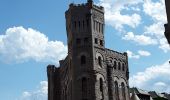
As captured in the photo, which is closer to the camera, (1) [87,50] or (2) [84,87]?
(2) [84,87]

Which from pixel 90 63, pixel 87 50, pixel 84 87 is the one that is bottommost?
pixel 84 87

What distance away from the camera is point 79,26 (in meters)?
84.6

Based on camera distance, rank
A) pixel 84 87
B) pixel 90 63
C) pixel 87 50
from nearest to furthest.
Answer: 1. pixel 84 87
2. pixel 90 63
3. pixel 87 50

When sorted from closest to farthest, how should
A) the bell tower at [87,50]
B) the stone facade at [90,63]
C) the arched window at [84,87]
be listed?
1. the arched window at [84,87]
2. the bell tower at [87,50]
3. the stone facade at [90,63]

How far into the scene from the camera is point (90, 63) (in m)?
82.2

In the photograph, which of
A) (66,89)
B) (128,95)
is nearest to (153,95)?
(128,95)

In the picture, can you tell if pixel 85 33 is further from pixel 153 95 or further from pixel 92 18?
pixel 153 95

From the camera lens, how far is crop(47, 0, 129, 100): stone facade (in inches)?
3206

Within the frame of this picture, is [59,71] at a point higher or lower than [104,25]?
lower

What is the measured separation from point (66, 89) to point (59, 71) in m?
7.02

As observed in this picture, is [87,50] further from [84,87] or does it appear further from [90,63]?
[84,87]

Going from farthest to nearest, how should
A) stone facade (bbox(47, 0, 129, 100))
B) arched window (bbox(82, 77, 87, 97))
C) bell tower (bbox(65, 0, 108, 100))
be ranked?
stone facade (bbox(47, 0, 129, 100)) < bell tower (bbox(65, 0, 108, 100)) < arched window (bbox(82, 77, 87, 97))

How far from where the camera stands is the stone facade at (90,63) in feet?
267

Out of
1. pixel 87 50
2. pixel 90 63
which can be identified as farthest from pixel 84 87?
pixel 87 50
